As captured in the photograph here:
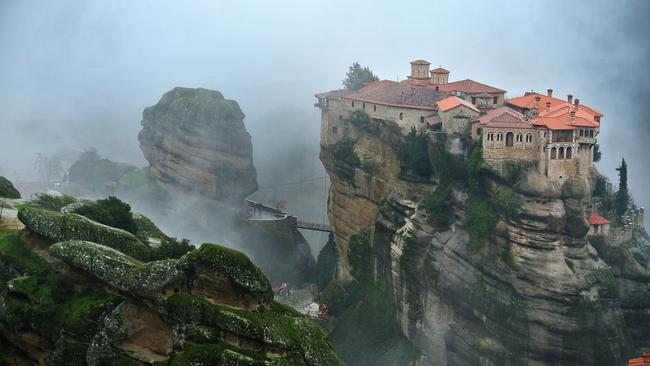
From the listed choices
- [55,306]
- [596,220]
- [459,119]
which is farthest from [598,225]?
[55,306]

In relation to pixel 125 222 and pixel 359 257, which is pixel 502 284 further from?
pixel 125 222

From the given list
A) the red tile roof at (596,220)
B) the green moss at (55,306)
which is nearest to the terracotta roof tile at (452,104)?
the red tile roof at (596,220)

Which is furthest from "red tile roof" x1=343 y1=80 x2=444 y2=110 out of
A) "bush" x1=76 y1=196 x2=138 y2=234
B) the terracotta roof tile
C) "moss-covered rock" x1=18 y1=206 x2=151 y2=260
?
"moss-covered rock" x1=18 y1=206 x2=151 y2=260

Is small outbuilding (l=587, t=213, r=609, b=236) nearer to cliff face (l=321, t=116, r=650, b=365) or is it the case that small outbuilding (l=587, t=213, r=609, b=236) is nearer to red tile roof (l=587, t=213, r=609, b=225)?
red tile roof (l=587, t=213, r=609, b=225)

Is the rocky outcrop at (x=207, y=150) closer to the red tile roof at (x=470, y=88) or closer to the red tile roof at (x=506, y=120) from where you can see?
the red tile roof at (x=470, y=88)

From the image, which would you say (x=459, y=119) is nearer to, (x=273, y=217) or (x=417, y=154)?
(x=417, y=154)

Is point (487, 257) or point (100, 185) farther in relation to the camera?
point (100, 185)

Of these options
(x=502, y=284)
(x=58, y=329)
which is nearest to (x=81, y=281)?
(x=58, y=329)
